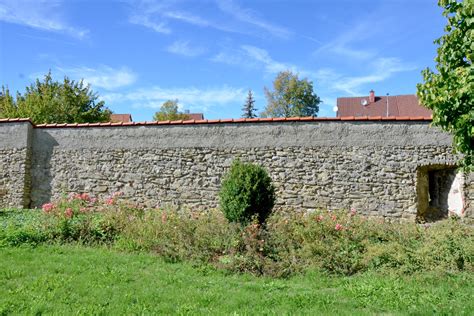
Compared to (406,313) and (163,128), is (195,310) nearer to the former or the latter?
(406,313)

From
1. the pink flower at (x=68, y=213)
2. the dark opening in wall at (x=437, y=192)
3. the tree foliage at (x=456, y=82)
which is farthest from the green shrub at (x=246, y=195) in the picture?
the dark opening in wall at (x=437, y=192)

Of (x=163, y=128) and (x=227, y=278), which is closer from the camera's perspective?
(x=227, y=278)

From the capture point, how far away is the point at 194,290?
5066mm

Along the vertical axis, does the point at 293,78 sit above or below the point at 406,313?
above

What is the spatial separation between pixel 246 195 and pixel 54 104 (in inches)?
606

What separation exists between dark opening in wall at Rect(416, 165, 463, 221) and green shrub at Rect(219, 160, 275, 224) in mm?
4480

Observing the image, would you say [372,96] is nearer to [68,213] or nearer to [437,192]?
[437,192]

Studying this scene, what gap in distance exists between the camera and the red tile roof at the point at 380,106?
3191cm

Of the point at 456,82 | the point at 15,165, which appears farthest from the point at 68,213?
the point at 456,82

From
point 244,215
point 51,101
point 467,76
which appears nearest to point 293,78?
point 51,101

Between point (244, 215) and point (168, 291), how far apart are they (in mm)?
2866

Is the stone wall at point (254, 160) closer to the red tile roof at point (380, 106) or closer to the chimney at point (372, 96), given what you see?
the red tile roof at point (380, 106)

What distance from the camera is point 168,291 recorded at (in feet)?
16.4

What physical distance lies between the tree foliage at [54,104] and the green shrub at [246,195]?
47.2 ft
